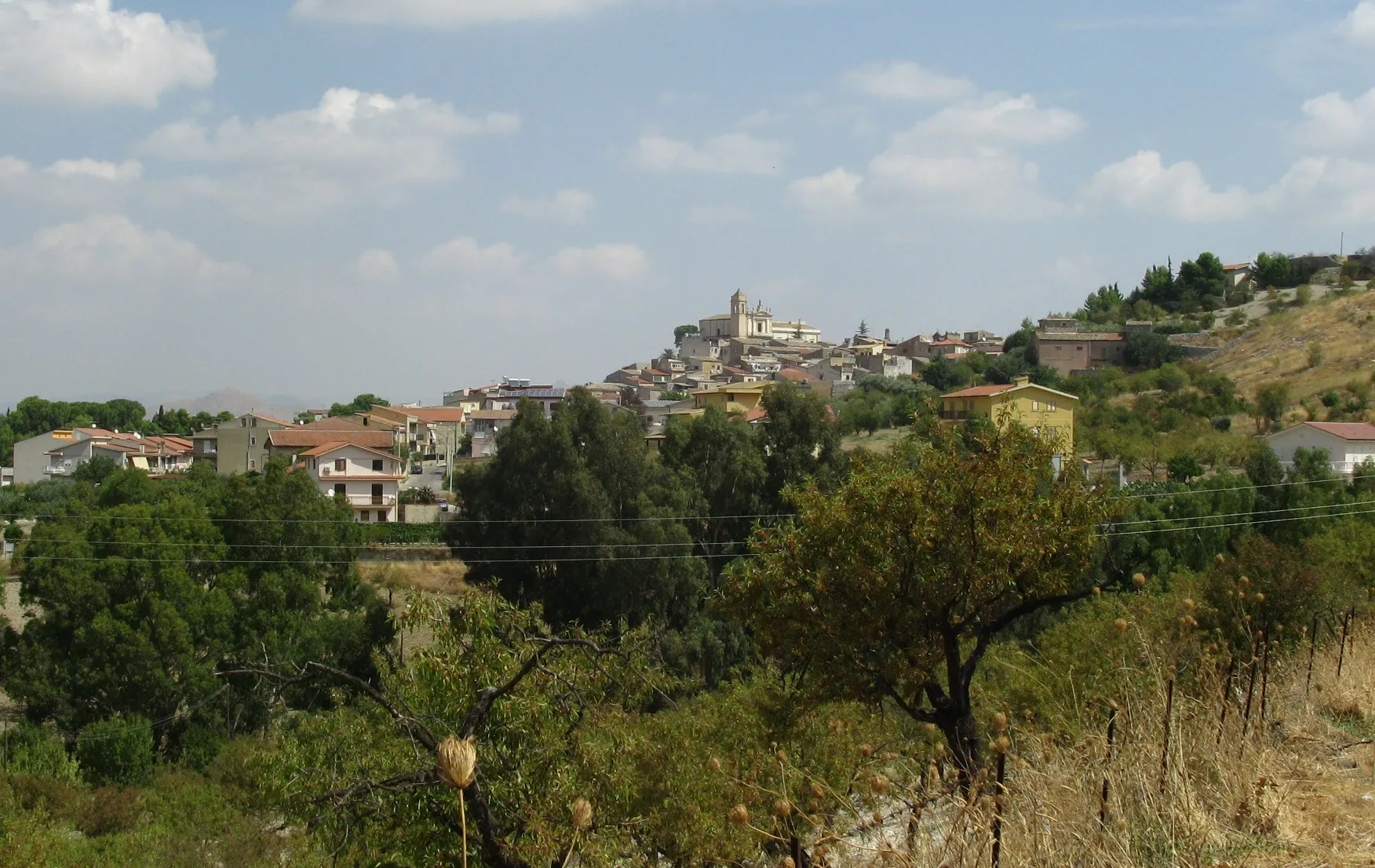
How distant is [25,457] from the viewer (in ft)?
230

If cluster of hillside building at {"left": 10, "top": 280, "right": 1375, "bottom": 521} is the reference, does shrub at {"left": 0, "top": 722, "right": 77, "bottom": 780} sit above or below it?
below

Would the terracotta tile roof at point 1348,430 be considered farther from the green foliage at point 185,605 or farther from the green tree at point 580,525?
the green foliage at point 185,605

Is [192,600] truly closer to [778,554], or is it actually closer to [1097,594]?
[778,554]

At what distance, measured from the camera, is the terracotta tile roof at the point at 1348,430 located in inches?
1706

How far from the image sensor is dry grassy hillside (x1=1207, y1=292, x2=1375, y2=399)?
6138 cm

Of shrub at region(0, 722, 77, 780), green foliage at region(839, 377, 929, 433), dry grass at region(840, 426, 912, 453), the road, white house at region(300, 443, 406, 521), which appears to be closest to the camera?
shrub at region(0, 722, 77, 780)

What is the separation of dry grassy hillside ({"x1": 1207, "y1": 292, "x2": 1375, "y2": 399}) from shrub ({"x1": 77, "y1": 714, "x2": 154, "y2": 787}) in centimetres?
5371

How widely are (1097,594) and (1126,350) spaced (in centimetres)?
7414

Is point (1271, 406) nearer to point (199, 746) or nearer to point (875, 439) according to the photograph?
point (875, 439)

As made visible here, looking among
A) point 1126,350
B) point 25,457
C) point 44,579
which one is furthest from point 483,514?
point 1126,350

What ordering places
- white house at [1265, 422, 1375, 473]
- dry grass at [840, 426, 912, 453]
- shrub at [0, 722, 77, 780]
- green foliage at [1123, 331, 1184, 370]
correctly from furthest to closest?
green foliage at [1123, 331, 1184, 370]
dry grass at [840, 426, 912, 453]
white house at [1265, 422, 1375, 473]
shrub at [0, 722, 77, 780]

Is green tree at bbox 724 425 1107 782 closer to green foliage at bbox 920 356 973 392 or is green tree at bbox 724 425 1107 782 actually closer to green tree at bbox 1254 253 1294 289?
green foliage at bbox 920 356 973 392

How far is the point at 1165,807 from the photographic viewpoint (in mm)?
4105

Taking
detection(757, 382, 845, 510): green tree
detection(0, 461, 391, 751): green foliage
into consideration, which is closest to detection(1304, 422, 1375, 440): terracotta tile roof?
detection(757, 382, 845, 510): green tree
